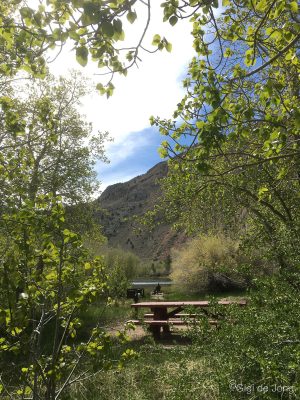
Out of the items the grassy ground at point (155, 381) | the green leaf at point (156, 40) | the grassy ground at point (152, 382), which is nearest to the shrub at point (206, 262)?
the grassy ground at point (155, 381)

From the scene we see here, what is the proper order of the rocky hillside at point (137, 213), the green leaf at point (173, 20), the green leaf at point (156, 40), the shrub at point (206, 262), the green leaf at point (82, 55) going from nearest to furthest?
1. the green leaf at point (82, 55)
2. the green leaf at point (173, 20)
3. the green leaf at point (156, 40)
4. the shrub at point (206, 262)
5. the rocky hillside at point (137, 213)

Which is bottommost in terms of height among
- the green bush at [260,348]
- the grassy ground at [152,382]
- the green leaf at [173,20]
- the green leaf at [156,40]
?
the grassy ground at [152,382]

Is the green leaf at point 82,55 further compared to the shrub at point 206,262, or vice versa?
the shrub at point 206,262

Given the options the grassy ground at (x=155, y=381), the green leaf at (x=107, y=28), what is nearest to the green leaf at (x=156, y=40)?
the green leaf at (x=107, y=28)

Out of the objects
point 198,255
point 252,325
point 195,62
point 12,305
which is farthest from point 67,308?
point 198,255

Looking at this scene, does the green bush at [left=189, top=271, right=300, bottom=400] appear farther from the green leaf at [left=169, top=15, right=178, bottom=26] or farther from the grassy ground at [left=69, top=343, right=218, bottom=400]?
the green leaf at [left=169, top=15, right=178, bottom=26]

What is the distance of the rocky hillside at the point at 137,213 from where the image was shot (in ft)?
366

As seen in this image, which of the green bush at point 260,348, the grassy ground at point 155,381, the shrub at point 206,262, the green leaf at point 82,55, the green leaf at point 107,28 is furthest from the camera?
the shrub at point 206,262

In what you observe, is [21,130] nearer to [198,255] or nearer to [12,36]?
[12,36]

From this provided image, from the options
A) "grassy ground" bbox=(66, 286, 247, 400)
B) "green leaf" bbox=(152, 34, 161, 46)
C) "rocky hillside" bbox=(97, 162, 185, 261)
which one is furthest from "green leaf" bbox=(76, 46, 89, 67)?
"rocky hillside" bbox=(97, 162, 185, 261)

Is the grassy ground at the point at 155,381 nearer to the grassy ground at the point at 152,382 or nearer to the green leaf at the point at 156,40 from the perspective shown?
the grassy ground at the point at 152,382

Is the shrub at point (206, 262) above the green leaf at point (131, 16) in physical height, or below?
below

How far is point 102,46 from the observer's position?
10.4 feet

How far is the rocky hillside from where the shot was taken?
112 metres
